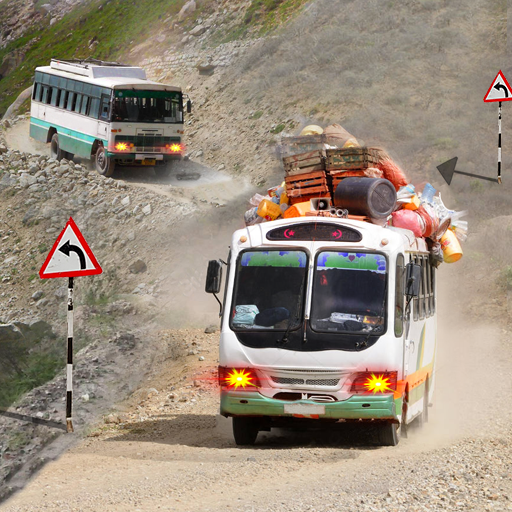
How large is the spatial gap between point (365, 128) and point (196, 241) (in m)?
8.93

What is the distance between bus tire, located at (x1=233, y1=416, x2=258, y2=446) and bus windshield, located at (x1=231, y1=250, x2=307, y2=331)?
→ 1.15 m

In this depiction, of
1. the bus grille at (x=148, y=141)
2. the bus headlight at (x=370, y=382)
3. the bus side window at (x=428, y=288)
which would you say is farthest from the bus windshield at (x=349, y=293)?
the bus grille at (x=148, y=141)

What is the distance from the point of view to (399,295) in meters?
10.3

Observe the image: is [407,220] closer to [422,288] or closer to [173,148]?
[422,288]

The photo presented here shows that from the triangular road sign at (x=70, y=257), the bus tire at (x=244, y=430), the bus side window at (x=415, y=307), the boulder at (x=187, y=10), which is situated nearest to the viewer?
the bus tire at (x=244, y=430)

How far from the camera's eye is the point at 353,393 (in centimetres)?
989

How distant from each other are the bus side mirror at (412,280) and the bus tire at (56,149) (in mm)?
24478

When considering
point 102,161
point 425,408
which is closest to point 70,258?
point 425,408

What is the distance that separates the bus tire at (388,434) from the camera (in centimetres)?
1040

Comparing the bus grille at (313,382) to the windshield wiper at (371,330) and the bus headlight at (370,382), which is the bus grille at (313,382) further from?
the windshield wiper at (371,330)

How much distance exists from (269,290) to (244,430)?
168 cm

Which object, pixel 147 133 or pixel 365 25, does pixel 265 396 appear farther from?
pixel 365 25

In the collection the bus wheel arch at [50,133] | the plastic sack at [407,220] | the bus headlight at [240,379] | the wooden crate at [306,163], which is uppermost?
the wooden crate at [306,163]

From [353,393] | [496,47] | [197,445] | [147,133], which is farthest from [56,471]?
[496,47]
